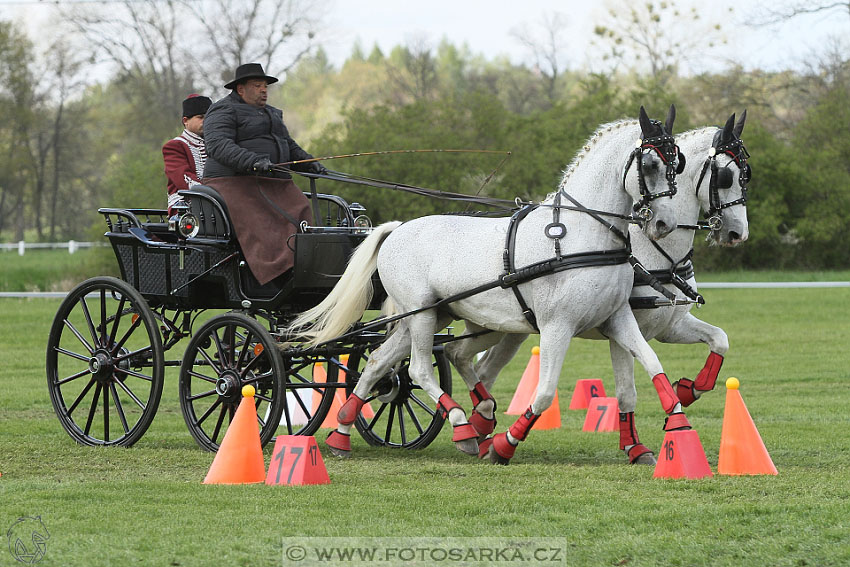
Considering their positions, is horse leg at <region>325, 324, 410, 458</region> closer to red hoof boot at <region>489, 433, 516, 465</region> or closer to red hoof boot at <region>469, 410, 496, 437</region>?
red hoof boot at <region>469, 410, 496, 437</region>

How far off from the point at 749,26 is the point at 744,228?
2582 centimetres

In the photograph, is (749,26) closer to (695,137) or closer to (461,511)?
(695,137)

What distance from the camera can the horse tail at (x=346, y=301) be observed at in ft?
24.0

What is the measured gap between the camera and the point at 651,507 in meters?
5.21

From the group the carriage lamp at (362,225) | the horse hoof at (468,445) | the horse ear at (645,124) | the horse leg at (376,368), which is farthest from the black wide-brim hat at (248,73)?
the horse hoof at (468,445)

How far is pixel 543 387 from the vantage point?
6.67 m

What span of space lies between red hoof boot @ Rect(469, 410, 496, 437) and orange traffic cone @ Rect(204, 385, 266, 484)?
5.73 feet


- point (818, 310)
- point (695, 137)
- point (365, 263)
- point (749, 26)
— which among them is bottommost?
point (818, 310)

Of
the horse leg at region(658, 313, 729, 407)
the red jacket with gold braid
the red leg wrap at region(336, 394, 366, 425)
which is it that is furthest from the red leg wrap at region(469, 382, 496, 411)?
the red jacket with gold braid

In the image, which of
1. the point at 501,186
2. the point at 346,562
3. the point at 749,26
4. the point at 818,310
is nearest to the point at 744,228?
the point at 346,562

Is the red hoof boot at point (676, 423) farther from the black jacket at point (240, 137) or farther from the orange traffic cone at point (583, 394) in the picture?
the orange traffic cone at point (583, 394)

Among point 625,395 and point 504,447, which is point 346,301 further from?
point 625,395

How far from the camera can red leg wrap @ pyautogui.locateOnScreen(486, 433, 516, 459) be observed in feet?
22.5

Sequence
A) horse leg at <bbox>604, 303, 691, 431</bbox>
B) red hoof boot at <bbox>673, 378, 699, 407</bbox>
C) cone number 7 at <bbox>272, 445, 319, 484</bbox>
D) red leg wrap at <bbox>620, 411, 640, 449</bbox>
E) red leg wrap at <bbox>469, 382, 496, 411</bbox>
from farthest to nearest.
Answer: red leg wrap at <bbox>469, 382, 496, 411</bbox>, red hoof boot at <bbox>673, 378, 699, 407</bbox>, red leg wrap at <bbox>620, 411, 640, 449</bbox>, horse leg at <bbox>604, 303, 691, 431</bbox>, cone number 7 at <bbox>272, 445, 319, 484</bbox>
